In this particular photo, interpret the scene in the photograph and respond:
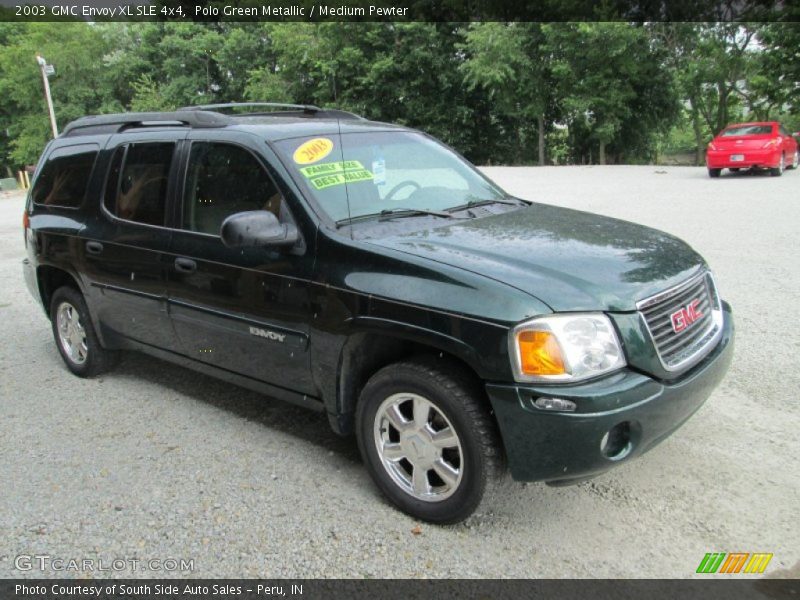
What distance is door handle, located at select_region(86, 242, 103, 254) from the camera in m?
4.57

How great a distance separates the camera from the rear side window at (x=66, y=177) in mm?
4793

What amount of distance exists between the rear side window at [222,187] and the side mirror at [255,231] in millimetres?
186

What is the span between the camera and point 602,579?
8.93ft

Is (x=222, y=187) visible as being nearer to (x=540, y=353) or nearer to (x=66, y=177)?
(x=66, y=177)

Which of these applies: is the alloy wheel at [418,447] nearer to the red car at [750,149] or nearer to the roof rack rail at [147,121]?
the roof rack rail at [147,121]

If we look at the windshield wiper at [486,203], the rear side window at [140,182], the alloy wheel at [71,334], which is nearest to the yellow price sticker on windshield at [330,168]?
the windshield wiper at [486,203]

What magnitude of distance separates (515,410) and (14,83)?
61091mm

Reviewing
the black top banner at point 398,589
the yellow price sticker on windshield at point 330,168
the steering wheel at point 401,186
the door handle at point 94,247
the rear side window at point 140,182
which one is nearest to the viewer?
the black top banner at point 398,589

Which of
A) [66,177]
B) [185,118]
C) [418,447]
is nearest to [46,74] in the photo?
[66,177]

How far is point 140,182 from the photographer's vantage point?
14.3ft

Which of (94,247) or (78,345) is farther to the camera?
(78,345)

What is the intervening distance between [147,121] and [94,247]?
3.03ft

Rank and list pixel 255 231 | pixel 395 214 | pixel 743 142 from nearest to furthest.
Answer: pixel 255 231 < pixel 395 214 < pixel 743 142

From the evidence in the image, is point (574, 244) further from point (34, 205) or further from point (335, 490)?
point (34, 205)
